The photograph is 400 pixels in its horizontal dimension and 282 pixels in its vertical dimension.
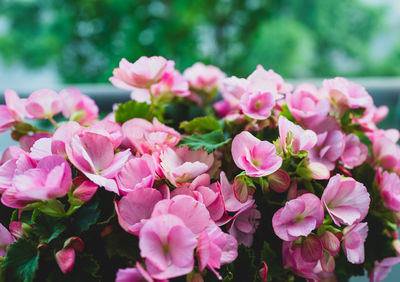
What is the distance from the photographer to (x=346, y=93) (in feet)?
1.45

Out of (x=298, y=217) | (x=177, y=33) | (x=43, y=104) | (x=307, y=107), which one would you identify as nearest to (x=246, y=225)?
(x=298, y=217)

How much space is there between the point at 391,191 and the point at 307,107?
5.1 inches

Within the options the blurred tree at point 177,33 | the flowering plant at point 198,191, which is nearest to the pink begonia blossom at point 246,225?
the flowering plant at point 198,191

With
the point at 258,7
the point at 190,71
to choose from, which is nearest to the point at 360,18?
the point at 258,7

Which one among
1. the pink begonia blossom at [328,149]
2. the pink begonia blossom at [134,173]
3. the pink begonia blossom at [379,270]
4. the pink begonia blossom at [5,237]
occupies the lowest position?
the pink begonia blossom at [379,270]

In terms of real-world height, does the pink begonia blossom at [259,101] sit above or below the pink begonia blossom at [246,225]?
above

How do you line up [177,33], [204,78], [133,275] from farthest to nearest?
[177,33]
[204,78]
[133,275]

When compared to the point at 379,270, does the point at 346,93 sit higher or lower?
higher

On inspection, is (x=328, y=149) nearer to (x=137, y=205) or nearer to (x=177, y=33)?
(x=137, y=205)

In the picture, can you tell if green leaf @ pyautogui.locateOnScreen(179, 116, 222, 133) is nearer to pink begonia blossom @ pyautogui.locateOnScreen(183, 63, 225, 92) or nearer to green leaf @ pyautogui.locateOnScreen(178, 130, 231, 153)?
green leaf @ pyautogui.locateOnScreen(178, 130, 231, 153)

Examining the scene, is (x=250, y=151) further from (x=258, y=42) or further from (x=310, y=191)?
(x=258, y=42)

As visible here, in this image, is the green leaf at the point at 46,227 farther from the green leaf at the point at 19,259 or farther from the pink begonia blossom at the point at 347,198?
the pink begonia blossom at the point at 347,198

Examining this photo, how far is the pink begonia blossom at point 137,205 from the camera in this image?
1.03 feet

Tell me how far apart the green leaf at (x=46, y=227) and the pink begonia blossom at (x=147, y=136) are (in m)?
0.10
